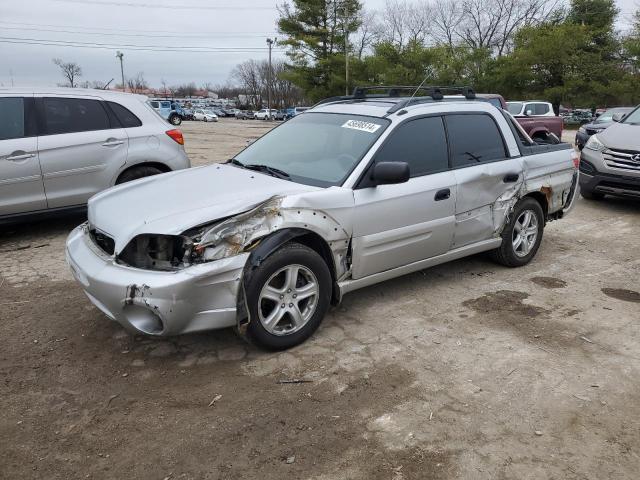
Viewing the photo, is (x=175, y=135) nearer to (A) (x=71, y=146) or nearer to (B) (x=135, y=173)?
(B) (x=135, y=173)

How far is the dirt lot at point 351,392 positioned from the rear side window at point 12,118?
1.93 m

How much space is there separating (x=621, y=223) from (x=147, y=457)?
287 inches

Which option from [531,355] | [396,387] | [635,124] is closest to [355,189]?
[396,387]

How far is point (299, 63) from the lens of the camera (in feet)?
157

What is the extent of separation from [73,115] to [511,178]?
4.91 meters

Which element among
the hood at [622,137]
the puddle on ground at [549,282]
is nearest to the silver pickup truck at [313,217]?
the puddle on ground at [549,282]

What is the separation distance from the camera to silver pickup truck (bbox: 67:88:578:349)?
10.6 ft

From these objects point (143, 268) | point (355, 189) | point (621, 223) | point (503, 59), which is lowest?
point (621, 223)

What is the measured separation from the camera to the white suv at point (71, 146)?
5.86 metres

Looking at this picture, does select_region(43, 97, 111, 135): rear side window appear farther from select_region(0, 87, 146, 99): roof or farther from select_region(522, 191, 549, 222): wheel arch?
select_region(522, 191, 549, 222): wheel arch

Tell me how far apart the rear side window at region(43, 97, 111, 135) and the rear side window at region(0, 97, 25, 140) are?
247 mm

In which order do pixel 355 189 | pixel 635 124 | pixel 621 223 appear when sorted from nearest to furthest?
pixel 355 189, pixel 621 223, pixel 635 124

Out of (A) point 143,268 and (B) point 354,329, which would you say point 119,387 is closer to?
(A) point 143,268

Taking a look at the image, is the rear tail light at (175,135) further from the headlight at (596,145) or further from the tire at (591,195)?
the tire at (591,195)
